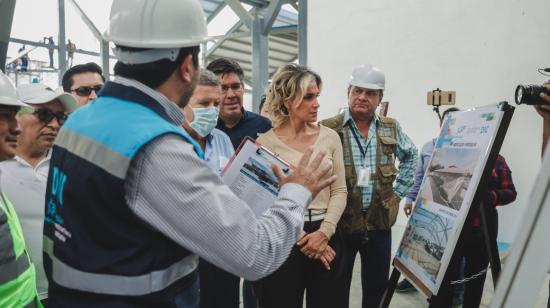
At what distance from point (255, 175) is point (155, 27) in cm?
85

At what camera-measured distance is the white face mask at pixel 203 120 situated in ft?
6.37

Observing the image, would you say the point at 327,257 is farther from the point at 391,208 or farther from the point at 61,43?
the point at 61,43

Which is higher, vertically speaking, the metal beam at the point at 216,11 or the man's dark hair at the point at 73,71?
the metal beam at the point at 216,11

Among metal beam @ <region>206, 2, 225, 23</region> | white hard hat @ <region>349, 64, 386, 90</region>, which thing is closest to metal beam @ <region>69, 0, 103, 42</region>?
metal beam @ <region>206, 2, 225, 23</region>

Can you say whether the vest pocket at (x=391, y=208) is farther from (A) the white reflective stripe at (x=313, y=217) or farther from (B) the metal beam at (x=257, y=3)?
(B) the metal beam at (x=257, y=3)

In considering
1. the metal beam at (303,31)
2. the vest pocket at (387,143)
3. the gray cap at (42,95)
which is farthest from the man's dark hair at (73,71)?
the metal beam at (303,31)

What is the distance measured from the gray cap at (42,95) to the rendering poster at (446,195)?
1.72 meters

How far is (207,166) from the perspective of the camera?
0.87 meters

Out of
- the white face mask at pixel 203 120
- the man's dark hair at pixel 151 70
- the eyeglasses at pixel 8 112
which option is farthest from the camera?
the white face mask at pixel 203 120

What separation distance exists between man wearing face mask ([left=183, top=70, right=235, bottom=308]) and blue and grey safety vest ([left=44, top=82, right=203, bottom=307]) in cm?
102

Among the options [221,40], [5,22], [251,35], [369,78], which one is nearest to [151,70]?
[369,78]

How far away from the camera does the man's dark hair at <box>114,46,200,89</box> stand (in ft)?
3.04

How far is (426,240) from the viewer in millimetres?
1834

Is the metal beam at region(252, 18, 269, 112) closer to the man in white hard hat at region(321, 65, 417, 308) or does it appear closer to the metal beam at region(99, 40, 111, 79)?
the metal beam at region(99, 40, 111, 79)
